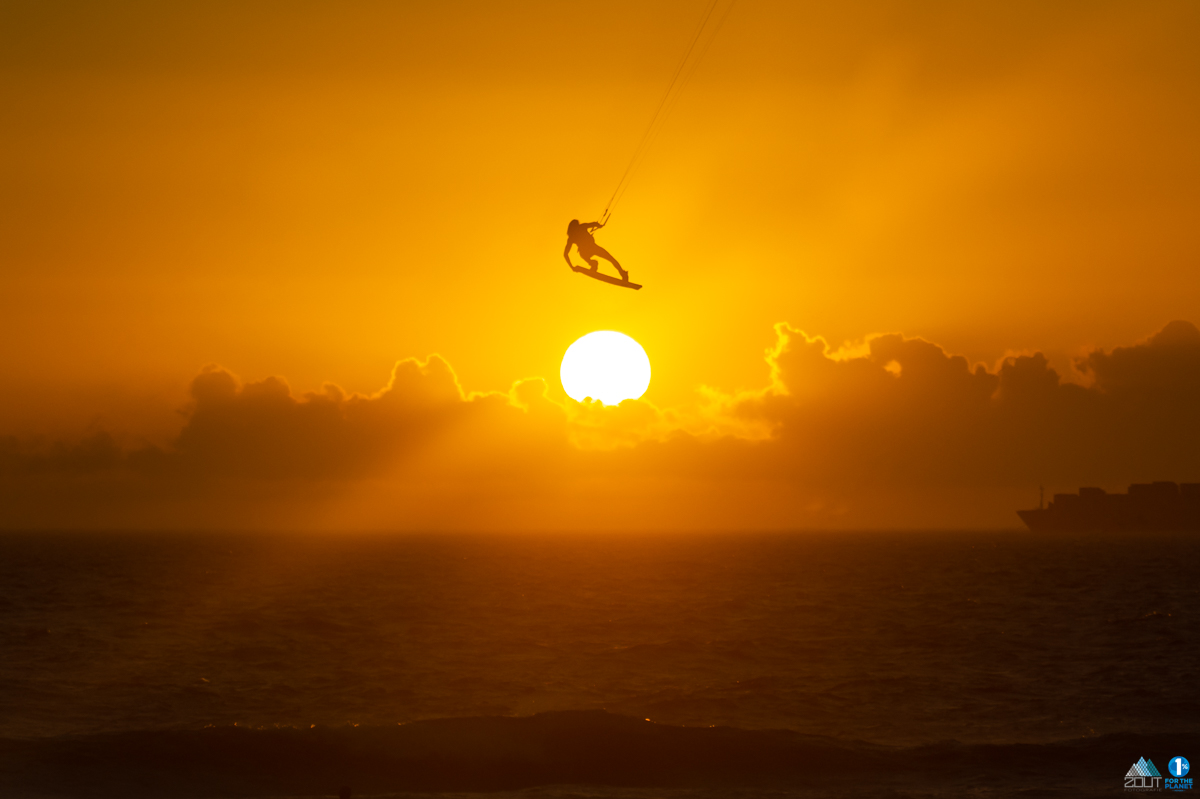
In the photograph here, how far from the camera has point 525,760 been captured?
22.6 metres

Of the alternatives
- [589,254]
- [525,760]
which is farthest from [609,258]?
[525,760]

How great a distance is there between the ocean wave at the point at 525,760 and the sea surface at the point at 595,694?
3.0 inches

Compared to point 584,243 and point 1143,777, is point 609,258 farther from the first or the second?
point 1143,777

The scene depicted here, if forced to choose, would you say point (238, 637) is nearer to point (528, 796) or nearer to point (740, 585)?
point (528, 796)

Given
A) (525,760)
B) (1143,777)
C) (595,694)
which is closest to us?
(1143,777)

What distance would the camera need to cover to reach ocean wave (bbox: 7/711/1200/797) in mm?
20672

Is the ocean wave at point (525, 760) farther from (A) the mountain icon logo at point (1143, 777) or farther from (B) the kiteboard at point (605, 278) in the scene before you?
(B) the kiteboard at point (605, 278)

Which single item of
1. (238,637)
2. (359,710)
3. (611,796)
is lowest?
(611,796)

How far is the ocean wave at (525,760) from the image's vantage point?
20.7m

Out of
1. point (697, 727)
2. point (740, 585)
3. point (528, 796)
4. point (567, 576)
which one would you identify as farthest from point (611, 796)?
point (567, 576)

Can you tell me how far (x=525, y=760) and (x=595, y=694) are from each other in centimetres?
743

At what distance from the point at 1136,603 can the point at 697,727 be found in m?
43.3

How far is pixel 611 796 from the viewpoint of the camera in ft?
63.5

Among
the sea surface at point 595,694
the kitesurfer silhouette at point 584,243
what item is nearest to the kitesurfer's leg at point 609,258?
the kitesurfer silhouette at point 584,243
